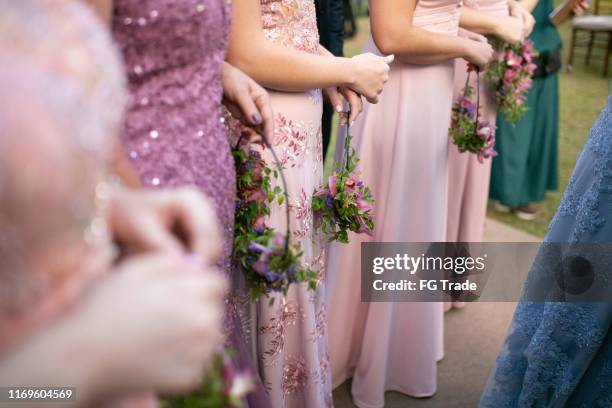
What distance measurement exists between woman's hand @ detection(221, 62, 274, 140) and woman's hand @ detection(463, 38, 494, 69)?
3.46 ft

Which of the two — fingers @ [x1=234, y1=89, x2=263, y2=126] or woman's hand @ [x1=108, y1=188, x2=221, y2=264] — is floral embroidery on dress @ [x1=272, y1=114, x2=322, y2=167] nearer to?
fingers @ [x1=234, y1=89, x2=263, y2=126]

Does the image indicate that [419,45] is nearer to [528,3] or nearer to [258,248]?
[258,248]

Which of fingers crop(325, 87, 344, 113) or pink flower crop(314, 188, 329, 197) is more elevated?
fingers crop(325, 87, 344, 113)

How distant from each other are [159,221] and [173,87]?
1.43 ft

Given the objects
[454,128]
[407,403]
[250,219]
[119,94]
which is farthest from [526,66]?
[119,94]

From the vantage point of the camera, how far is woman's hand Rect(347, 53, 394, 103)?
5.46 ft

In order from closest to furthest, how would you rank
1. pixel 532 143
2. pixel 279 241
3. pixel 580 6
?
1. pixel 279 241
2. pixel 580 6
3. pixel 532 143

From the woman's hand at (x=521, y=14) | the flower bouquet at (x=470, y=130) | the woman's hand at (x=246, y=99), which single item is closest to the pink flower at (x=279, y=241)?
the woman's hand at (x=246, y=99)

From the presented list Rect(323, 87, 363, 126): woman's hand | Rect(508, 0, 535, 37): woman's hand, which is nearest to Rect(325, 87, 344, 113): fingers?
Rect(323, 87, 363, 126): woman's hand

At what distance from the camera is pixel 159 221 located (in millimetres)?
826

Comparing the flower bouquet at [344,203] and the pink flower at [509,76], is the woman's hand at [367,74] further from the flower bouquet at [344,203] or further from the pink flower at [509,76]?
the pink flower at [509,76]

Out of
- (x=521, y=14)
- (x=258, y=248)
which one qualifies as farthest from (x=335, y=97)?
(x=521, y=14)

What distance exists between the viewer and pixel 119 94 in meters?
0.77

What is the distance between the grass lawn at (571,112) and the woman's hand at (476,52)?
6.77 feet
